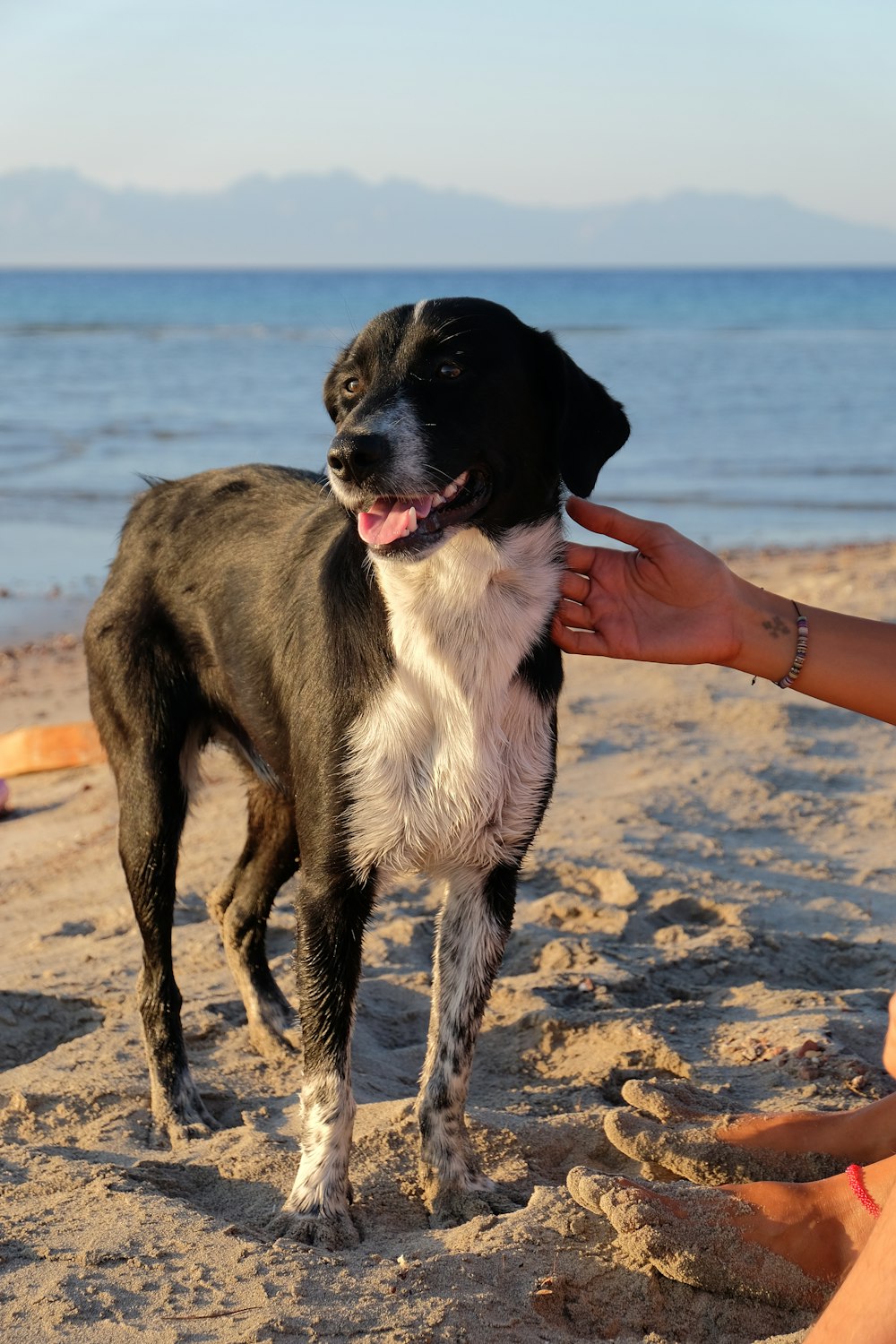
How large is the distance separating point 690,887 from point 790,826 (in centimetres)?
79

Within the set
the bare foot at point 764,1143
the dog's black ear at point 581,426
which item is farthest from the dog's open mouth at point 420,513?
the bare foot at point 764,1143

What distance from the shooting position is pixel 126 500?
1294 cm

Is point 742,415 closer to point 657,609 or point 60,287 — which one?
point 657,609

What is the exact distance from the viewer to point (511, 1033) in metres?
4.08

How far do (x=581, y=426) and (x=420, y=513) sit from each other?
0.48 m

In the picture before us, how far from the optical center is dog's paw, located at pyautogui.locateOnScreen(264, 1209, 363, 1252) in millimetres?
3043

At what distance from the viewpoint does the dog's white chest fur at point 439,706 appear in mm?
3209

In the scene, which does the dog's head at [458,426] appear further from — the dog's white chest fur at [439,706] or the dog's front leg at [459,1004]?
the dog's front leg at [459,1004]

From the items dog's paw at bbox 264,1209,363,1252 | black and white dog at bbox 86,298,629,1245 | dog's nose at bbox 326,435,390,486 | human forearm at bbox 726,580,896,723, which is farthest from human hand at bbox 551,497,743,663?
dog's paw at bbox 264,1209,363,1252

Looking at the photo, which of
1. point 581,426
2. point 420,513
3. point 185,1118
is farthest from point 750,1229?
point 581,426

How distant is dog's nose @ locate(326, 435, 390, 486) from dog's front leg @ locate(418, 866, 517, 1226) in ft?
3.52

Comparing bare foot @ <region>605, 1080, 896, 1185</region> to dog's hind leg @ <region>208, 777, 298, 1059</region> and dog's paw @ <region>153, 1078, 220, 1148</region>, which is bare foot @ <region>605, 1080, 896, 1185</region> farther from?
dog's hind leg @ <region>208, 777, 298, 1059</region>

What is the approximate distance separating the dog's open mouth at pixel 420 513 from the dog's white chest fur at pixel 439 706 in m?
0.06

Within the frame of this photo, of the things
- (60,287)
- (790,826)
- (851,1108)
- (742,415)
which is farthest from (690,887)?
(60,287)
